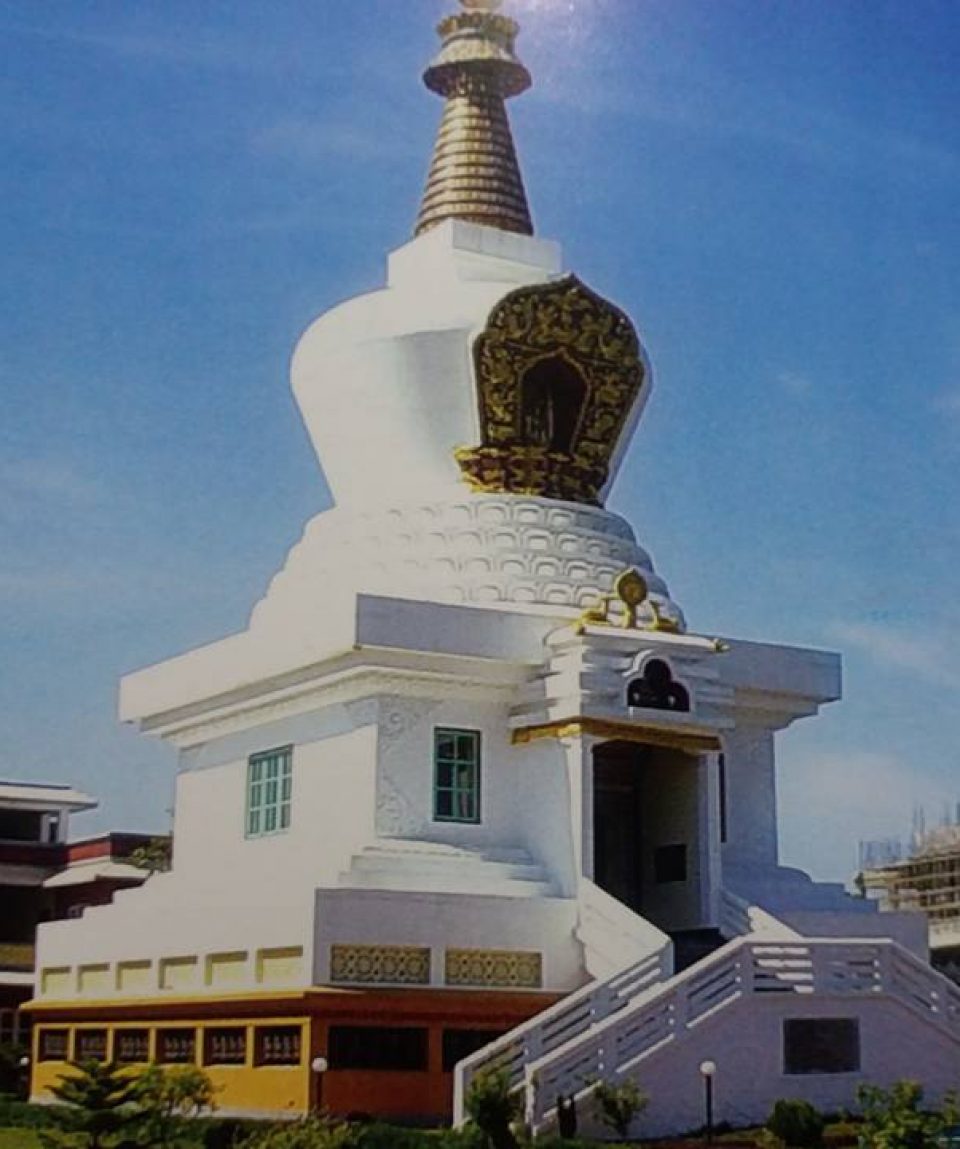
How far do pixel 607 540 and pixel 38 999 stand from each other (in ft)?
31.6

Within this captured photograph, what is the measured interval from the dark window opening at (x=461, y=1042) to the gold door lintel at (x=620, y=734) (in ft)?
11.9

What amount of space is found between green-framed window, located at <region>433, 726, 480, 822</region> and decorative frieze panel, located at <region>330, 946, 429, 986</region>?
2488 mm

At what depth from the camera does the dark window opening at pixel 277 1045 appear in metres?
20.0

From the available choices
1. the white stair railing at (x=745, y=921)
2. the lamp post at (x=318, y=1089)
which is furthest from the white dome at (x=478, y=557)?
the lamp post at (x=318, y=1089)

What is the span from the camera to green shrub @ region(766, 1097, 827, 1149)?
17969mm

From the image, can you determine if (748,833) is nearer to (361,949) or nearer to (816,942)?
(816,942)

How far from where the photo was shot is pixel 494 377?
25500 millimetres

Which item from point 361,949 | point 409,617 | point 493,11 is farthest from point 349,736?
point 493,11

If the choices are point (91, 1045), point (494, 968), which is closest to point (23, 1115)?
point (91, 1045)

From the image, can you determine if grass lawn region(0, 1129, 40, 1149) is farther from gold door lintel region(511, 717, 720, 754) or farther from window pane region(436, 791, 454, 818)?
gold door lintel region(511, 717, 720, 754)

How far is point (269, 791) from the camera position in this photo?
968 inches

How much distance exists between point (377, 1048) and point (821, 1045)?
4613mm

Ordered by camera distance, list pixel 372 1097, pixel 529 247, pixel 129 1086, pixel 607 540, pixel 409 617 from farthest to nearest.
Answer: pixel 529 247 < pixel 607 540 < pixel 409 617 < pixel 372 1097 < pixel 129 1086

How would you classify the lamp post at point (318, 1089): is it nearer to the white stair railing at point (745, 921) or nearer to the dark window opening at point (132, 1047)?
the dark window opening at point (132, 1047)
